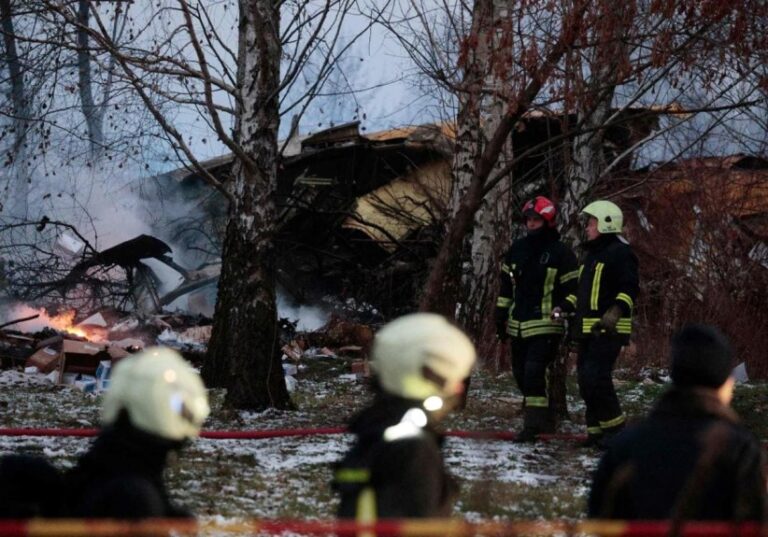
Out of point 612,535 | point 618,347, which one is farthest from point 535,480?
point 612,535

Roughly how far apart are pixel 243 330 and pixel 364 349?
6909 mm

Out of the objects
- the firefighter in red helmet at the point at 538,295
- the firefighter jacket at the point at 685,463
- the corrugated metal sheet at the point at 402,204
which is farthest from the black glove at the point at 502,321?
the corrugated metal sheet at the point at 402,204

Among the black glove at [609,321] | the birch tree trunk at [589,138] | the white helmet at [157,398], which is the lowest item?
the white helmet at [157,398]

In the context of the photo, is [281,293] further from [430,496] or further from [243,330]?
[430,496]

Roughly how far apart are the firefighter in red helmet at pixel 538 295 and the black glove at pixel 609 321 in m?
0.40

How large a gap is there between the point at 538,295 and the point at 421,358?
19.3 feet

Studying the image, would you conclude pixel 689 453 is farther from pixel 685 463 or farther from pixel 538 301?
pixel 538 301

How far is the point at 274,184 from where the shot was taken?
10516 mm

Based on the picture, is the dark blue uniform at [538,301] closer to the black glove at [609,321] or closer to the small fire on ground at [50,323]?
the black glove at [609,321]

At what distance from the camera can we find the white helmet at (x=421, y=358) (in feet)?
11.1

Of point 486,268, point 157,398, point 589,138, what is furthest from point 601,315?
point 486,268

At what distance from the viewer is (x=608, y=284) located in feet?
29.2

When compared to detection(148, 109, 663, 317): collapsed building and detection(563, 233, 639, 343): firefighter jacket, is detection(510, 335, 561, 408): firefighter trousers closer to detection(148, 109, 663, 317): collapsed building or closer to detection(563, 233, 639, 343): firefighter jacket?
detection(563, 233, 639, 343): firefighter jacket

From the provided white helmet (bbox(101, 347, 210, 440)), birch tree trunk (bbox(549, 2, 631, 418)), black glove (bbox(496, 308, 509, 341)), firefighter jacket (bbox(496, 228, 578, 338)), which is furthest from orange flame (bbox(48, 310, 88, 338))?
white helmet (bbox(101, 347, 210, 440))
